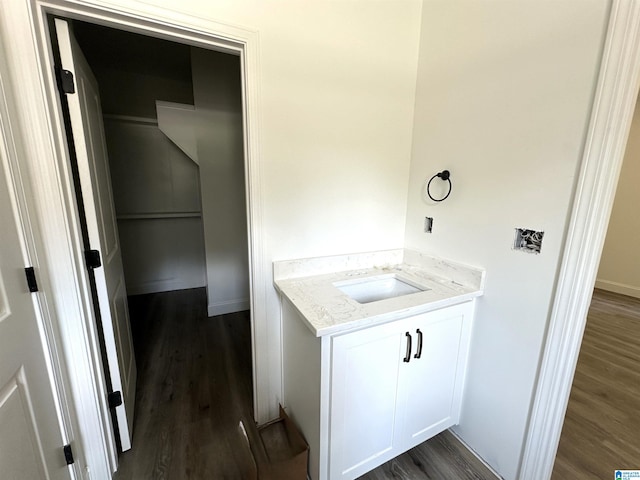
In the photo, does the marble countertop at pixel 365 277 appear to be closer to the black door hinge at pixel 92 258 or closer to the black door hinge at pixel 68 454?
the black door hinge at pixel 92 258

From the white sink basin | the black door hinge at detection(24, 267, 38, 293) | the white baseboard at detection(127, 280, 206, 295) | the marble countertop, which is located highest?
the black door hinge at detection(24, 267, 38, 293)

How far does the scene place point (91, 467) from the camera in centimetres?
121

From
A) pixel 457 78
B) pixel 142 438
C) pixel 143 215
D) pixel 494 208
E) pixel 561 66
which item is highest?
pixel 457 78

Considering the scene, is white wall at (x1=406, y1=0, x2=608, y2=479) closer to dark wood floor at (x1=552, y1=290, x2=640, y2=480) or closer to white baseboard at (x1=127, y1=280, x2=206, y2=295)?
dark wood floor at (x1=552, y1=290, x2=640, y2=480)

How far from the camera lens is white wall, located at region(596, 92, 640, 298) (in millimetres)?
3459

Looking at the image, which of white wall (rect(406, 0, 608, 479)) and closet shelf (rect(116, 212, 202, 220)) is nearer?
white wall (rect(406, 0, 608, 479))

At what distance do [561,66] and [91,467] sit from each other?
8.54 feet

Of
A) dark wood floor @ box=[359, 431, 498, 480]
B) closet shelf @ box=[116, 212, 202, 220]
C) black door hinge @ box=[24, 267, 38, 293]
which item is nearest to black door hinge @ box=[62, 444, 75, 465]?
black door hinge @ box=[24, 267, 38, 293]

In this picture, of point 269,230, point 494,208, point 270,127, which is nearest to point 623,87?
point 494,208

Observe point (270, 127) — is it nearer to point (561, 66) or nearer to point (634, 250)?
point (561, 66)

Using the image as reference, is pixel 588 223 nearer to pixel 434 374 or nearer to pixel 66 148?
pixel 434 374

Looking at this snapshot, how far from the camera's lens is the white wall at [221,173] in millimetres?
2525

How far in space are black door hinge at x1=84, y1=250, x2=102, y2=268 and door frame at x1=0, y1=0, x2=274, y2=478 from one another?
0.06 metres

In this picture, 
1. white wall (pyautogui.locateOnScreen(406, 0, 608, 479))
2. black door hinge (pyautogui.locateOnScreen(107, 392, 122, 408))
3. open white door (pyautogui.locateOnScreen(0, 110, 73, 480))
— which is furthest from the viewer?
black door hinge (pyautogui.locateOnScreen(107, 392, 122, 408))
